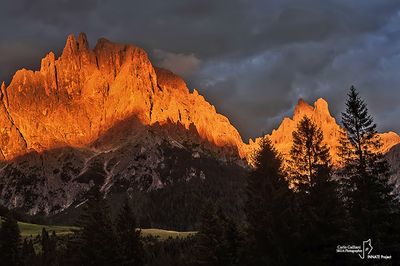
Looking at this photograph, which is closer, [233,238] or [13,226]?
[233,238]

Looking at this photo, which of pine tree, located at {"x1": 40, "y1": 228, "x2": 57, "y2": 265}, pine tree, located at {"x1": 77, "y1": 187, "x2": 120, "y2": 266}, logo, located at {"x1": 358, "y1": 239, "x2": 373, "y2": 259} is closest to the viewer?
logo, located at {"x1": 358, "y1": 239, "x2": 373, "y2": 259}

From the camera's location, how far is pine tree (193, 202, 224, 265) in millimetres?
75812

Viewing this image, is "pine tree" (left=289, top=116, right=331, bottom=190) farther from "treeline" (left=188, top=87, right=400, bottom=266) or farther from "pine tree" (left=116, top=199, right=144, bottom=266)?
"pine tree" (left=116, top=199, right=144, bottom=266)

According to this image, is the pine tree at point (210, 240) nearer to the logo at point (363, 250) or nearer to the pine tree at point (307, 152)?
the pine tree at point (307, 152)

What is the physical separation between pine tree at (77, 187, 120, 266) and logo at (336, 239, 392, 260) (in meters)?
38.7

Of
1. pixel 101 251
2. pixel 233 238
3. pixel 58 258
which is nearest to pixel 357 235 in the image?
pixel 233 238

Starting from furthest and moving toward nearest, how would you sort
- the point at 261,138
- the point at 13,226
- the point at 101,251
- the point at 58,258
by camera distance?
the point at 58,258 < the point at 13,226 < the point at 101,251 < the point at 261,138

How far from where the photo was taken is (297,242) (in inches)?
1825

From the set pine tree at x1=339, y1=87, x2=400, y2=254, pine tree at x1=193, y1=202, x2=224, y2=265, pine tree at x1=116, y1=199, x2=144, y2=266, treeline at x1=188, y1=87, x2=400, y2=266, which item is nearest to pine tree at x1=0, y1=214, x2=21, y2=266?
pine tree at x1=116, y1=199, x2=144, y2=266

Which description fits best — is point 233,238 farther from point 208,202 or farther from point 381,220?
point 381,220

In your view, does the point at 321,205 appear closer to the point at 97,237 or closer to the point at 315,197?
the point at 315,197

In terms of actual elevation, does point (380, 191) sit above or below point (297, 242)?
above

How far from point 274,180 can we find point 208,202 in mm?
35155

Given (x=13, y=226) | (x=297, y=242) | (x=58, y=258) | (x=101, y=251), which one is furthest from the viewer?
(x=58, y=258)
